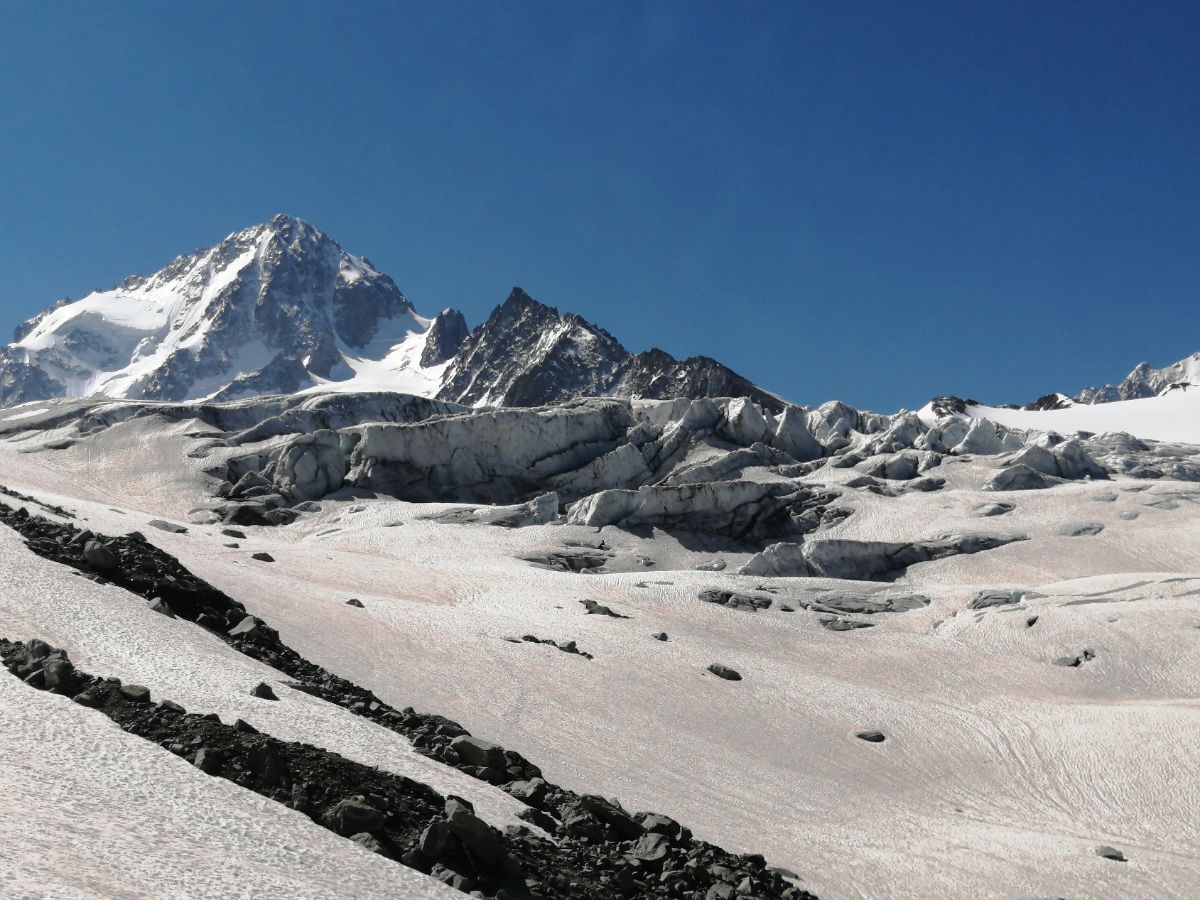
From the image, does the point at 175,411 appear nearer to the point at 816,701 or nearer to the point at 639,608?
the point at 639,608

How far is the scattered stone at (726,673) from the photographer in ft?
104

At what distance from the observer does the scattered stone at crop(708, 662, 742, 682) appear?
31797mm

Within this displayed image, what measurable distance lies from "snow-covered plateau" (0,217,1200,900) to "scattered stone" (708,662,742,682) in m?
0.11

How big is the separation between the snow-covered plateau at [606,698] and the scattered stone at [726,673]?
4.2 inches

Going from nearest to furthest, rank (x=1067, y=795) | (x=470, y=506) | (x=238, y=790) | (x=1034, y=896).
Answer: (x=238, y=790)
(x=1034, y=896)
(x=1067, y=795)
(x=470, y=506)

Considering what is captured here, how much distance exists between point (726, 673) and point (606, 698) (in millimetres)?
5491

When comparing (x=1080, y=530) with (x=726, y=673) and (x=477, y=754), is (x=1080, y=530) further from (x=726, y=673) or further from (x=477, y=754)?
(x=477, y=754)

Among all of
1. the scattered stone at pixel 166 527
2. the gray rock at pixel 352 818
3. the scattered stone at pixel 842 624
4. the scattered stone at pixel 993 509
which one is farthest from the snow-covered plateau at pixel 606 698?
the scattered stone at pixel 166 527

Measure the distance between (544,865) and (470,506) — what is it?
57.2 meters

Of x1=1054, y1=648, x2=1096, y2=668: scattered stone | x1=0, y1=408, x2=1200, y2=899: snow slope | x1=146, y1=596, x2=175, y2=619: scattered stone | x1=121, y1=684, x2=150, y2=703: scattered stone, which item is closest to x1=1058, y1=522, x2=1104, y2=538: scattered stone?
x1=0, y1=408, x2=1200, y2=899: snow slope

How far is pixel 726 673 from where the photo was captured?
31.9 meters

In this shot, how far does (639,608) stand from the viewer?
136 ft

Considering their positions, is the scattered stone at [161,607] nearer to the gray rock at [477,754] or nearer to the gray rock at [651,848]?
the gray rock at [477,754]

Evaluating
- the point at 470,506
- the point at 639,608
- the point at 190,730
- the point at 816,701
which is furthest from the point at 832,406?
the point at 190,730
